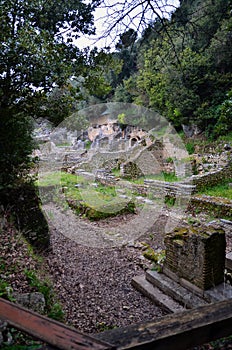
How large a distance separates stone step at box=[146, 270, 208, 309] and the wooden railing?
6.42ft

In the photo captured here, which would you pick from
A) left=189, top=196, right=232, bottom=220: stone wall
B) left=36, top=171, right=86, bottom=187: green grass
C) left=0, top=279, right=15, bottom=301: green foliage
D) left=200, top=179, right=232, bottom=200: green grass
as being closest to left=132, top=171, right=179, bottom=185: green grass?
left=200, top=179, right=232, bottom=200: green grass

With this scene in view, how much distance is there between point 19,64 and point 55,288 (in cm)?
364

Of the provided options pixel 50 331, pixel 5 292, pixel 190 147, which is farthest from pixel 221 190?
pixel 50 331

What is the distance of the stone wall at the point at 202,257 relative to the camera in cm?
320

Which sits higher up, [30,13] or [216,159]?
[30,13]

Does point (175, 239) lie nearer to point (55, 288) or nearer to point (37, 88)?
point (55, 288)

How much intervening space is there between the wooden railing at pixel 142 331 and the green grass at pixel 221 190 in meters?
7.86

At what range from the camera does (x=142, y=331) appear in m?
1.21

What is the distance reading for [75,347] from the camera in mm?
970

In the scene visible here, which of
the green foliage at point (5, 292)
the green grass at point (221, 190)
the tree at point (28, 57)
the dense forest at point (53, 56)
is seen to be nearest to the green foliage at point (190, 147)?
the green grass at point (221, 190)

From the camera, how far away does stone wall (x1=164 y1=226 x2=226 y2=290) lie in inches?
126

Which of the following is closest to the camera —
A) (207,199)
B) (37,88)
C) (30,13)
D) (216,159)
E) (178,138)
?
(30,13)

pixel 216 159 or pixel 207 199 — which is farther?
pixel 216 159

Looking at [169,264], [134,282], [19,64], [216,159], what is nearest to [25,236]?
[134,282]
